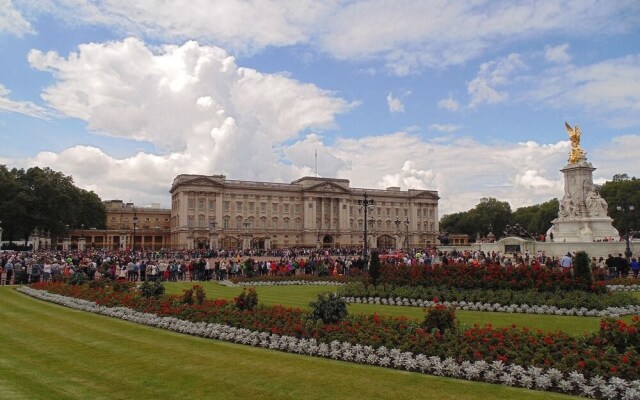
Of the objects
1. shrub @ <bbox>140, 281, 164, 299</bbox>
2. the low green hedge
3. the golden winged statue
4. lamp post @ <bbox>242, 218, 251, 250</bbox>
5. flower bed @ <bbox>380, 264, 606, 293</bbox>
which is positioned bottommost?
the low green hedge

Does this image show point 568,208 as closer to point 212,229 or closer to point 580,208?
point 580,208

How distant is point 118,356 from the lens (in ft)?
35.0

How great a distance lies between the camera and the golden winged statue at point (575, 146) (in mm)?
45178

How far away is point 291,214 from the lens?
106938 mm

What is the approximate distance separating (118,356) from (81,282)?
14.1 m

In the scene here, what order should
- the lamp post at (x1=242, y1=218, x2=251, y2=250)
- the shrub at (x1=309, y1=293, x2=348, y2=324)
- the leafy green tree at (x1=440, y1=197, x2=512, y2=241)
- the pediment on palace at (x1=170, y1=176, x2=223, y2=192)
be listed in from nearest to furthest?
1. the shrub at (x1=309, y1=293, x2=348, y2=324)
2. the pediment on palace at (x1=170, y1=176, x2=223, y2=192)
3. the lamp post at (x1=242, y1=218, x2=251, y2=250)
4. the leafy green tree at (x1=440, y1=197, x2=512, y2=241)

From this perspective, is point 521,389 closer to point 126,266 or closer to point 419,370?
point 419,370

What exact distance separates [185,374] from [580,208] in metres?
42.3

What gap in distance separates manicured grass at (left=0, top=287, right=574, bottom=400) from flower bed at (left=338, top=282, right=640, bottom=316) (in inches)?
321

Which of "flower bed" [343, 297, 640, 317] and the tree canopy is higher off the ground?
the tree canopy

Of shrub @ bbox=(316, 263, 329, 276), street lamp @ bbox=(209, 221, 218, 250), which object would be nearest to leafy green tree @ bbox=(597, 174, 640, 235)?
shrub @ bbox=(316, 263, 329, 276)

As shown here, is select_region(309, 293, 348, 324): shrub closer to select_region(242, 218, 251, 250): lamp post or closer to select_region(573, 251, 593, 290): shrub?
select_region(573, 251, 593, 290): shrub

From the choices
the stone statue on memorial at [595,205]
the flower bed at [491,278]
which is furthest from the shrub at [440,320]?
the stone statue on memorial at [595,205]

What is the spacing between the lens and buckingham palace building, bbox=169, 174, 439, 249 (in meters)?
96.4
